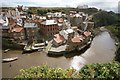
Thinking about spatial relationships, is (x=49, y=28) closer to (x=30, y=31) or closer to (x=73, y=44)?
(x=30, y=31)

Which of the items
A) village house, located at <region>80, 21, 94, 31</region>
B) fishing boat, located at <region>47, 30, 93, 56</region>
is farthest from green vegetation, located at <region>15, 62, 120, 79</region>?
village house, located at <region>80, 21, 94, 31</region>

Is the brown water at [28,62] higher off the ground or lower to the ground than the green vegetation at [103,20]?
lower

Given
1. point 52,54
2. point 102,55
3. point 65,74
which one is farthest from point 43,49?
point 65,74

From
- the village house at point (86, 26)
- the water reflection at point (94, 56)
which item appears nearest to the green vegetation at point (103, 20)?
the village house at point (86, 26)

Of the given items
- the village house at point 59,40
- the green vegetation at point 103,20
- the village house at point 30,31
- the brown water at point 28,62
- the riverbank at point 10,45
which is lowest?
the brown water at point 28,62

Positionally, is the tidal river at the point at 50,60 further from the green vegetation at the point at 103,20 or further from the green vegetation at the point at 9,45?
the green vegetation at the point at 103,20

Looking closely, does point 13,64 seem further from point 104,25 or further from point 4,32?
point 104,25

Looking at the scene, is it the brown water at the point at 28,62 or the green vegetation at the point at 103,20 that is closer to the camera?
the brown water at the point at 28,62

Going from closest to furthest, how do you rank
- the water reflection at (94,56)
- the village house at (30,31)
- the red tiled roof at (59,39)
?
the water reflection at (94,56) → the red tiled roof at (59,39) → the village house at (30,31)

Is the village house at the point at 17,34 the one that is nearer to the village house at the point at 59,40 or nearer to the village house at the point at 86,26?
the village house at the point at 59,40

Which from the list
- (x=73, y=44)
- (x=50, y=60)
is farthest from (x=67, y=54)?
(x=50, y=60)

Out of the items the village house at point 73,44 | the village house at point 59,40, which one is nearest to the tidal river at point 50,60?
the village house at point 73,44

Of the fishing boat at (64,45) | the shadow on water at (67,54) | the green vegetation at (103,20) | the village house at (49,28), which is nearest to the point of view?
the shadow on water at (67,54)

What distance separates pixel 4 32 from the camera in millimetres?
23734
